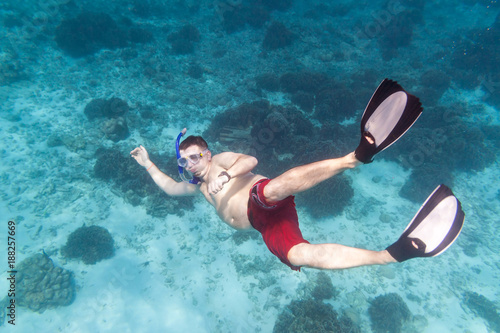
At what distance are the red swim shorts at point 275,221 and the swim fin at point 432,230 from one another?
1130 millimetres

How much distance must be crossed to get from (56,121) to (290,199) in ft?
39.1

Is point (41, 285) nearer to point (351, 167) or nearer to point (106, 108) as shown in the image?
point (106, 108)

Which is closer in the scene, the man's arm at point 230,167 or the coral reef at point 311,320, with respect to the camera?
the man's arm at point 230,167

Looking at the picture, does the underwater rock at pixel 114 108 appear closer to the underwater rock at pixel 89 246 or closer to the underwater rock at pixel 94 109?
the underwater rock at pixel 94 109

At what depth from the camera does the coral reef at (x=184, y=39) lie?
596 inches

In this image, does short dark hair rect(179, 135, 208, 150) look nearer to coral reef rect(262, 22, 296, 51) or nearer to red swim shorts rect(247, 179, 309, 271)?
red swim shorts rect(247, 179, 309, 271)

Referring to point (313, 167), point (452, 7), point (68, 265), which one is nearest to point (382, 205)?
point (313, 167)

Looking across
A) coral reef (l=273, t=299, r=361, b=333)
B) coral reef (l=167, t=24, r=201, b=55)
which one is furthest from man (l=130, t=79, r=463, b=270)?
coral reef (l=167, t=24, r=201, b=55)

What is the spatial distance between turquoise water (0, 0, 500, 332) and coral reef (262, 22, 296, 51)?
0.18 meters

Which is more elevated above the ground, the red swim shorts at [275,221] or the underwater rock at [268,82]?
the underwater rock at [268,82]

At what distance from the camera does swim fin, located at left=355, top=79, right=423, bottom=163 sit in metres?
2.30

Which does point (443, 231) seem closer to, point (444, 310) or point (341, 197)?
point (341, 197)

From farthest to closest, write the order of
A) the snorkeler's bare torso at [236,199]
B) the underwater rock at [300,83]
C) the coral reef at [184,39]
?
the coral reef at [184,39] < the underwater rock at [300,83] < the snorkeler's bare torso at [236,199]

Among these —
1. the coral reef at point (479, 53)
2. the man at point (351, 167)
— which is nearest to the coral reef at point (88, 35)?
the man at point (351, 167)
